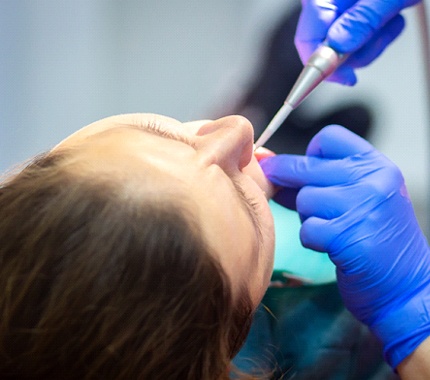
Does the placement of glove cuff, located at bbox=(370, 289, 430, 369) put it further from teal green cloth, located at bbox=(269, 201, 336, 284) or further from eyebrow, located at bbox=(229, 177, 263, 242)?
eyebrow, located at bbox=(229, 177, 263, 242)

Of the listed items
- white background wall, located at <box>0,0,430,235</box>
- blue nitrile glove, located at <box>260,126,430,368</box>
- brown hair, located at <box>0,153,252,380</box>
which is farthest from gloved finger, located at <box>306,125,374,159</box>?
white background wall, located at <box>0,0,430,235</box>

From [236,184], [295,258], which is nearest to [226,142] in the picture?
[236,184]

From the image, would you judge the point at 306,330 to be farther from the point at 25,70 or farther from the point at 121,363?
the point at 25,70

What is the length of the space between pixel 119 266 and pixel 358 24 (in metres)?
0.58

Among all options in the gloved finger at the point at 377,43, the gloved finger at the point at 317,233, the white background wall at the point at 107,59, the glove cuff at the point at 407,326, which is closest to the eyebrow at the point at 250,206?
the gloved finger at the point at 317,233

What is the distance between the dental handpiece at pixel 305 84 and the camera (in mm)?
863

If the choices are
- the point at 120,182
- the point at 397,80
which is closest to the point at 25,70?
the point at 397,80

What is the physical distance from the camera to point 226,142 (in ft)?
2.15

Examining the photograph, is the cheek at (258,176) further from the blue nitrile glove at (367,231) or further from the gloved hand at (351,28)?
the gloved hand at (351,28)

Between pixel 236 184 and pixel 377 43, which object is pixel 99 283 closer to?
pixel 236 184

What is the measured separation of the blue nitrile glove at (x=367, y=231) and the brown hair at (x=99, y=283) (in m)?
0.28

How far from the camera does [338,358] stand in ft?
3.03

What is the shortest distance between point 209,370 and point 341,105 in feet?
2.73

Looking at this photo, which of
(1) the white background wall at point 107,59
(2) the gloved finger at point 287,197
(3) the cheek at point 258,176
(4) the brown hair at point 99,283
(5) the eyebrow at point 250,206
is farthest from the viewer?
(1) the white background wall at point 107,59
